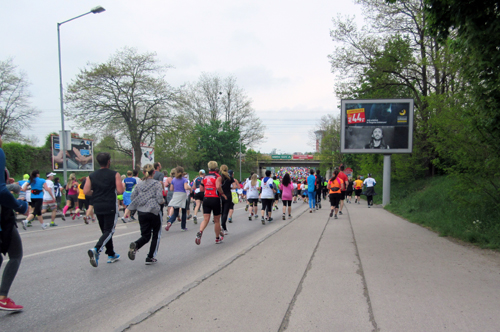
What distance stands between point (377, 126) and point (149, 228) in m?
16.6

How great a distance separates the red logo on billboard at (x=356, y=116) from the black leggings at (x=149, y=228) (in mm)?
16074

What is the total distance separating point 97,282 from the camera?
16.9 feet

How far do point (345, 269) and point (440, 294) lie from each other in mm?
1471

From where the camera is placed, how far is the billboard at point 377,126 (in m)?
19.8

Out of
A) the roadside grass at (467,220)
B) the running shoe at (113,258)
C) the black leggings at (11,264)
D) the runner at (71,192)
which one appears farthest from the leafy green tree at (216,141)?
the black leggings at (11,264)

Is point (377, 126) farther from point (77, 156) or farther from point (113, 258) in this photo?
point (77, 156)

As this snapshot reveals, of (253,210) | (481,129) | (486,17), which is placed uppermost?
(486,17)

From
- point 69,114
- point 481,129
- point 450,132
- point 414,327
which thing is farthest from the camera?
point 69,114

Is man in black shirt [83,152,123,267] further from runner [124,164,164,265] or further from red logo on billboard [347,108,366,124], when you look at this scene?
red logo on billboard [347,108,366,124]

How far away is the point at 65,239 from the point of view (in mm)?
9359

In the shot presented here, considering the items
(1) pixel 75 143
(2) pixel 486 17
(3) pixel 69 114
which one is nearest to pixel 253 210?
(2) pixel 486 17

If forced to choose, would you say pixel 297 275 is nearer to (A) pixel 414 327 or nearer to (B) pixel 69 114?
(A) pixel 414 327

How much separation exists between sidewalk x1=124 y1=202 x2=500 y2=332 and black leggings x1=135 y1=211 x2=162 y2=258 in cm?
142

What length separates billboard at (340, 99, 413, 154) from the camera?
19750 mm
